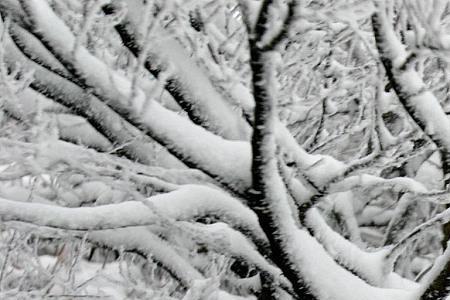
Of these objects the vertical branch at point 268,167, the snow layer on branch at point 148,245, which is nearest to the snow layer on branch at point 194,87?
the vertical branch at point 268,167

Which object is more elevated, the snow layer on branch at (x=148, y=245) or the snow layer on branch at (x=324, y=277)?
the snow layer on branch at (x=324, y=277)

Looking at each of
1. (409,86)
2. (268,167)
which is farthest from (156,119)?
(409,86)

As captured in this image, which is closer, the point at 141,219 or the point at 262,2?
the point at 262,2

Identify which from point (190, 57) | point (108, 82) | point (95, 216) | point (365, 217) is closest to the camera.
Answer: point (108, 82)

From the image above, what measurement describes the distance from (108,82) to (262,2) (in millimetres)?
933

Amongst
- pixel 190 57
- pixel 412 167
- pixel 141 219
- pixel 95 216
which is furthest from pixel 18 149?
pixel 412 167

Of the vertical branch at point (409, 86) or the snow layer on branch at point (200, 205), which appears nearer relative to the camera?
the vertical branch at point (409, 86)

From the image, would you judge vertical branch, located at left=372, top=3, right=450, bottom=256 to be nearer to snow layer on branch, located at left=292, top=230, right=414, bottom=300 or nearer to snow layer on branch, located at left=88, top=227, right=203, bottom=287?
snow layer on branch, located at left=292, top=230, right=414, bottom=300

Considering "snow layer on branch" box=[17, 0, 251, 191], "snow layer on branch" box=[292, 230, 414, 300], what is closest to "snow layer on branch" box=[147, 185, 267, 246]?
"snow layer on branch" box=[17, 0, 251, 191]

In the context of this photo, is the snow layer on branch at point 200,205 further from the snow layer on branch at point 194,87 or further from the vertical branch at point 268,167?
the snow layer on branch at point 194,87

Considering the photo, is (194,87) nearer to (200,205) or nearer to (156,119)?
(156,119)

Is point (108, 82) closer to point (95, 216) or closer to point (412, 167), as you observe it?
point (95, 216)

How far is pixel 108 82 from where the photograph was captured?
2.52 m

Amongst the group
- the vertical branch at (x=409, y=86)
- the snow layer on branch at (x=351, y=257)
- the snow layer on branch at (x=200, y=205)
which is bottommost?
the snow layer on branch at (x=351, y=257)
